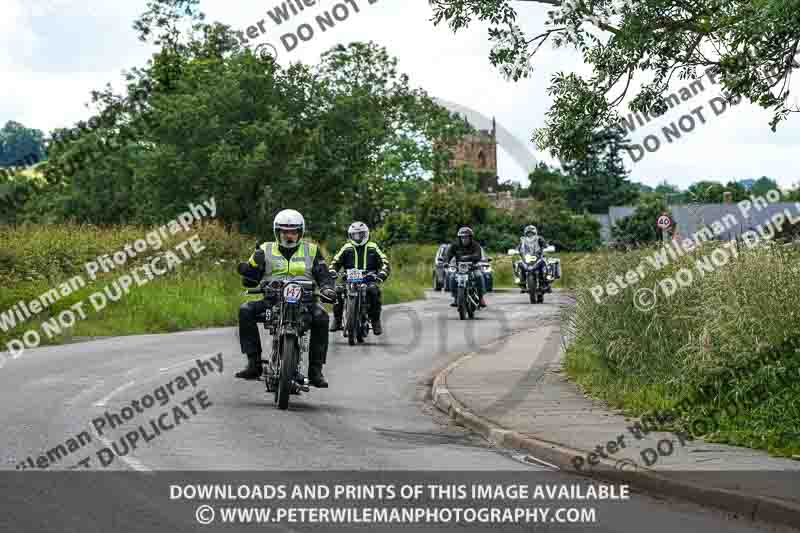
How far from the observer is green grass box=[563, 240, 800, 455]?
1187 cm

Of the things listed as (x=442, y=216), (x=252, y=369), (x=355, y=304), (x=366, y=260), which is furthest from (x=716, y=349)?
(x=442, y=216)

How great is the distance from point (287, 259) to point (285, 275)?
7.4 inches

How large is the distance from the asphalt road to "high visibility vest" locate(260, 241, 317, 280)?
1450 millimetres

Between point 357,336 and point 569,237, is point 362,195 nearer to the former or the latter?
point 569,237

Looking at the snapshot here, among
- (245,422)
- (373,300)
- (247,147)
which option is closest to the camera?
(245,422)

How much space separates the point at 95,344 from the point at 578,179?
10458cm

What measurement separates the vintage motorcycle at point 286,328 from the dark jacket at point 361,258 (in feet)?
25.6

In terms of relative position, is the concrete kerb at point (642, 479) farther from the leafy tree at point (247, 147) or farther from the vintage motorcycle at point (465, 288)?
the leafy tree at point (247, 147)

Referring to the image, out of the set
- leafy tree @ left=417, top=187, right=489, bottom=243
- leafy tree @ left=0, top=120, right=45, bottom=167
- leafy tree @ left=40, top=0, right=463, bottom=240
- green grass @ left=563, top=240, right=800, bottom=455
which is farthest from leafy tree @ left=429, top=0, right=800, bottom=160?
leafy tree @ left=0, top=120, right=45, bottom=167

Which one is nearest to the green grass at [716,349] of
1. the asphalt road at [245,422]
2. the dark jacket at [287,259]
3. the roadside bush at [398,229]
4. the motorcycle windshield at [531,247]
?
the asphalt road at [245,422]

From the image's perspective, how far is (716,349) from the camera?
12836mm

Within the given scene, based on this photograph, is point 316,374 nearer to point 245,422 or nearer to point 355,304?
point 245,422

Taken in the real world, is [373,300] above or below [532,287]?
below

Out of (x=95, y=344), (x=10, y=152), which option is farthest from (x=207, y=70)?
(x=10, y=152)
